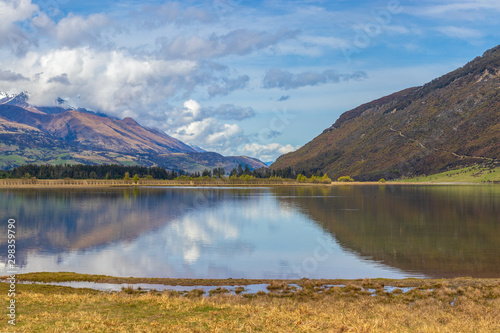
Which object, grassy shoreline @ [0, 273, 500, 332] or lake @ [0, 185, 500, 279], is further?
lake @ [0, 185, 500, 279]

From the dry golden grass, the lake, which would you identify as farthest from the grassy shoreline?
the lake

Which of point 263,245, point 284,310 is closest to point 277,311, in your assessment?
point 284,310

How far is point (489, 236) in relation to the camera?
63219 mm

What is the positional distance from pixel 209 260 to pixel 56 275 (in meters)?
16.4

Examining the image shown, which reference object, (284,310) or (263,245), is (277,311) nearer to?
(284,310)

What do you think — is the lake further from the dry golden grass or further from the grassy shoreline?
the dry golden grass

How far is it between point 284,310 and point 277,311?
877mm

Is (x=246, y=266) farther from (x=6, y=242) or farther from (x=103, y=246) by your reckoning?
(x=6, y=242)

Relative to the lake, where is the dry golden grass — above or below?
above

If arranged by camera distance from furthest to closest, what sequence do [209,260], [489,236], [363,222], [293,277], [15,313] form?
[363,222], [489,236], [209,260], [293,277], [15,313]

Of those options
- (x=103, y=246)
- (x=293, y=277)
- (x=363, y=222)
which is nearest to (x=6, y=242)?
(x=103, y=246)

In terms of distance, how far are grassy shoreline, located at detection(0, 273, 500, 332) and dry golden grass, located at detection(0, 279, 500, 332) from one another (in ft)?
0.15

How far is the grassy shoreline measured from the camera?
20.4 meters

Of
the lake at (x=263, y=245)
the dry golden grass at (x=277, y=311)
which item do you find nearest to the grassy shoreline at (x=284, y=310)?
the dry golden grass at (x=277, y=311)
